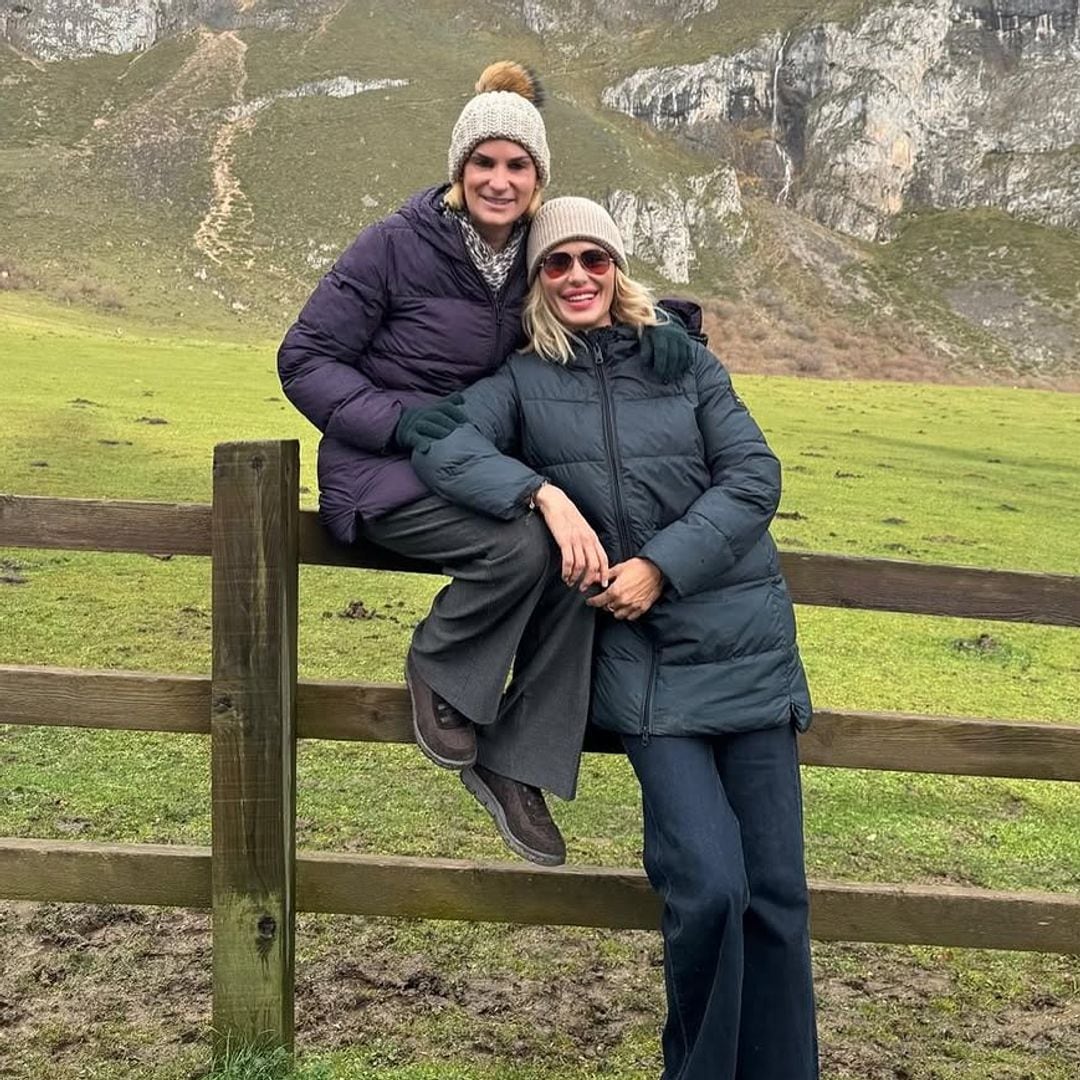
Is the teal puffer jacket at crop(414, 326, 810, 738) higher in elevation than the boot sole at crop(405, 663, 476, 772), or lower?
higher

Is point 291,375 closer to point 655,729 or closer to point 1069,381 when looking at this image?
point 655,729

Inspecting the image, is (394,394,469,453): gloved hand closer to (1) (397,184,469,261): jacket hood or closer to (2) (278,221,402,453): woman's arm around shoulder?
(2) (278,221,402,453): woman's arm around shoulder

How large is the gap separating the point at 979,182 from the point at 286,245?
323 feet

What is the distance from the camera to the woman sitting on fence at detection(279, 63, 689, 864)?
3.36m

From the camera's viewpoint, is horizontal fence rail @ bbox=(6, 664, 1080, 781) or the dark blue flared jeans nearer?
the dark blue flared jeans

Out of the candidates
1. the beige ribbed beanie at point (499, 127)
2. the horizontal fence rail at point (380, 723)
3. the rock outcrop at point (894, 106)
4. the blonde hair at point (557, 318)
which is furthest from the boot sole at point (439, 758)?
the rock outcrop at point (894, 106)

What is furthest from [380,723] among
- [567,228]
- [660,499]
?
[567,228]

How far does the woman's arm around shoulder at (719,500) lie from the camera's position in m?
3.25

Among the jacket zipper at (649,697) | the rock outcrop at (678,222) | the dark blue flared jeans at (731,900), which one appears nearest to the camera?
the dark blue flared jeans at (731,900)

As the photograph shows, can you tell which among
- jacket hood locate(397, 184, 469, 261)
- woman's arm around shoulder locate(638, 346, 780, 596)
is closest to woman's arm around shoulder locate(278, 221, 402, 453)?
jacket hood locate(397, 184, 469, 261)

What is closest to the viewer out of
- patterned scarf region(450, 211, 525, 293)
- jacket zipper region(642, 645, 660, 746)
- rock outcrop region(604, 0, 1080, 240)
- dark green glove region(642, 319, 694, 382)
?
jacket zipper region(642, 645, 660, 746)

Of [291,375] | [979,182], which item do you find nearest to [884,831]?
[291,375]

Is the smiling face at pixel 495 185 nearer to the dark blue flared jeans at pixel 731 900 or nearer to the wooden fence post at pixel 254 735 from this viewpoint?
the wooden fence post at pixel 254 735

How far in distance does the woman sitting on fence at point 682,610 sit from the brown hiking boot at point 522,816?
33 centimetres
